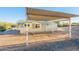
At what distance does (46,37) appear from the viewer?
2.67m

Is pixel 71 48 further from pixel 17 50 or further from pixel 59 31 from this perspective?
pixel 17 50

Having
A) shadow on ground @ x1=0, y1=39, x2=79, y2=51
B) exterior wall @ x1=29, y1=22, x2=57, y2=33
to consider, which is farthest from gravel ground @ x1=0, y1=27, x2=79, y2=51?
exterior wall @ x1=29, y1=22, x2=57, y2=33

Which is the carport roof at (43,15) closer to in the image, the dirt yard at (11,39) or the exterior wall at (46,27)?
the exterior wall at (46,27)

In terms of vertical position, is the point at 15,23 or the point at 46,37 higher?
the point at 15,23

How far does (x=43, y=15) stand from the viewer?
2.68 meters

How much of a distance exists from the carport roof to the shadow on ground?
0.31 meters

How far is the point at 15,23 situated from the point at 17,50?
335 mm

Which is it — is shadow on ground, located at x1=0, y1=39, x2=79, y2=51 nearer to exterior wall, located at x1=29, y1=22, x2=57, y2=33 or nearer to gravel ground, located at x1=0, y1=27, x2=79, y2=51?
gravel ground, located at x1=0, y1=27, x2=79, y2=51

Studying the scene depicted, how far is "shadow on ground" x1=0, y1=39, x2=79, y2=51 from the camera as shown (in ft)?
8.71

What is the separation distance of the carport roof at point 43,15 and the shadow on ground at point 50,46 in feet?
1.02

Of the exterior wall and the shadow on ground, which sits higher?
the exterior wall

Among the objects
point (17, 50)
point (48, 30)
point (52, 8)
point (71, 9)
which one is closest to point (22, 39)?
point (17, 50)

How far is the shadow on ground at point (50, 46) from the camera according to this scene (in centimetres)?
266
